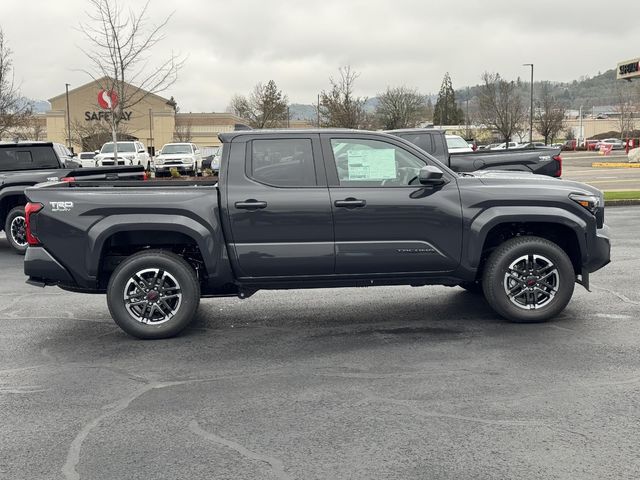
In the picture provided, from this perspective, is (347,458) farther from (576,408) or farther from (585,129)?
(585,129)

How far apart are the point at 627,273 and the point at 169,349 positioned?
5.91m

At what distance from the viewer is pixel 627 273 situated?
886cm

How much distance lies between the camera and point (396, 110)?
53.6 meters

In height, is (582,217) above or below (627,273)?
above

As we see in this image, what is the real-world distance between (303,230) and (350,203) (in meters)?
0.48

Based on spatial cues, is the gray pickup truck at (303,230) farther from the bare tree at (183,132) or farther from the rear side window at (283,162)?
the bare tree at (183,132)

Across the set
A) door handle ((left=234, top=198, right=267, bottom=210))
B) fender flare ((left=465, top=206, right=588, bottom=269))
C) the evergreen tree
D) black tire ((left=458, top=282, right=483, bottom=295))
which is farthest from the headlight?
the evergreen tree

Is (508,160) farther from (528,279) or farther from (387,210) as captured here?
(387,210)

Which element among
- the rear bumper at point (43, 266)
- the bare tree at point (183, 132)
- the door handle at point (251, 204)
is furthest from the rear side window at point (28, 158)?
the bare tree at point (183, 132)

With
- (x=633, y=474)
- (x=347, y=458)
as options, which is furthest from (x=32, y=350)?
(x=633, y=474)

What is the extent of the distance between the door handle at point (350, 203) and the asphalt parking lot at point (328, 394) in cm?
116

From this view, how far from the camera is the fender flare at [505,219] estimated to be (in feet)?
21.0

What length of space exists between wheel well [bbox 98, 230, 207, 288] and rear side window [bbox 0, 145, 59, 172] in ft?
22.9

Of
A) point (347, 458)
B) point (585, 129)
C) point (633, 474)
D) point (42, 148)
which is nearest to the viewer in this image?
point (633, 474)
